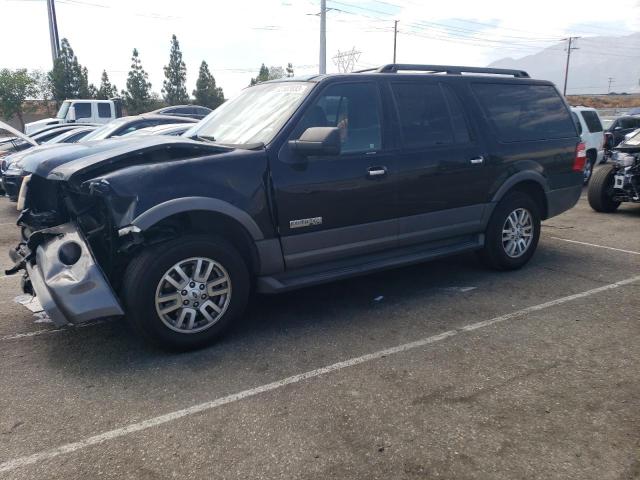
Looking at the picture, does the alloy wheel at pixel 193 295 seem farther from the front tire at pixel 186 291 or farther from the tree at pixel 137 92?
the tree at pixel 137 92

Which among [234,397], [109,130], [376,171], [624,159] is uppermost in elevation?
[109,130]

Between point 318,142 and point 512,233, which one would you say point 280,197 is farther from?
point 512,233

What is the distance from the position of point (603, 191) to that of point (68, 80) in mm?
43253

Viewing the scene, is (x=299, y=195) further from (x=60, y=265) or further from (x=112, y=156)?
(x=60, y=265)

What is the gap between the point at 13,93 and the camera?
39719mm

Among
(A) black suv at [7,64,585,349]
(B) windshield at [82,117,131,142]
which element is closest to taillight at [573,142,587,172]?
(A) black suv at [7,64,585,349]

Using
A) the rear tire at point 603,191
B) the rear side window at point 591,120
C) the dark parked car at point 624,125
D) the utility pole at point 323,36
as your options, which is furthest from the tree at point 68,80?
the rear tire at point 603,191

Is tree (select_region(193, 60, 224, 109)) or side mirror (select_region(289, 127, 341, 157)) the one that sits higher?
tree (select_region(193, 60, 224, 109))

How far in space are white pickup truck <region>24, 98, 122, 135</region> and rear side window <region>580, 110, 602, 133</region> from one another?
17694 mm

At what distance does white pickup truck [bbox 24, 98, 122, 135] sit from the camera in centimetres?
2130

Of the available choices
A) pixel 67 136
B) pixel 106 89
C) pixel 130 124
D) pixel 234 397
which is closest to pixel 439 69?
pixel 234 397

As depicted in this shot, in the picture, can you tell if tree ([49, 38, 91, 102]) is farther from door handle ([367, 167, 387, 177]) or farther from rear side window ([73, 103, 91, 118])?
→ door handle ([367, 167, 387, 177])

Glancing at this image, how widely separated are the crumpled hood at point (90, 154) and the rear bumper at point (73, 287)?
486mm

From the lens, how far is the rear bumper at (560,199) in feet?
19.2
